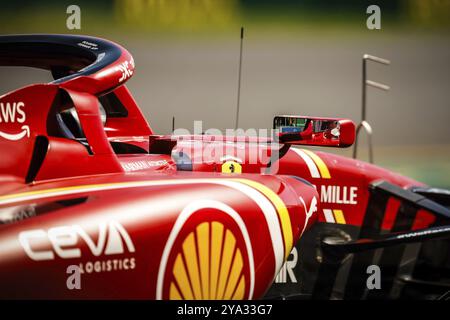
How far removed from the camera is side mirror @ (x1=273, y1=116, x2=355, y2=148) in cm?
182

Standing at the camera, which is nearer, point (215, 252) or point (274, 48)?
point (215, 252)

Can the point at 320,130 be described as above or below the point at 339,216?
above

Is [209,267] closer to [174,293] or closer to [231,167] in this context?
[174,293]

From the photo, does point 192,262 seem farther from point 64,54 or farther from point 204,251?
point 64,54

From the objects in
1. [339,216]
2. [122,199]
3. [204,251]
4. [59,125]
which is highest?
[59,125]

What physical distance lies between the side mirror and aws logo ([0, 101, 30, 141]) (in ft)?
2.86

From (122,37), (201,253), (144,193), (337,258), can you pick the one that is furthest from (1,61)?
(122,37)

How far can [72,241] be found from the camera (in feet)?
3.20

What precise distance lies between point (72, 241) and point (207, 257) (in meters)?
0.27

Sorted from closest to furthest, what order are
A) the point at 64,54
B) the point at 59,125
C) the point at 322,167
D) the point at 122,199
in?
the point at 122,199 < the point at 59,125 < the point at 64,54 < the point at 322,167

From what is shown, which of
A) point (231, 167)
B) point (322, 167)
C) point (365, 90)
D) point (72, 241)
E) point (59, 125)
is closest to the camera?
point (72, 241)

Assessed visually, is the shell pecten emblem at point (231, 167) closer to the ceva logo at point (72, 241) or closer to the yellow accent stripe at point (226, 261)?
the yellow accent stripe at point (226, 261)

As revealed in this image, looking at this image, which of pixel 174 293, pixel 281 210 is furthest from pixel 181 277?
pixel 281 210

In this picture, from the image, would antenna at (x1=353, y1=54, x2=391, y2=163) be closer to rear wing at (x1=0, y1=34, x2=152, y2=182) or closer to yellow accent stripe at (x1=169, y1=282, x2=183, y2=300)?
rear wing at (x1=0, y1=34, x2=152, y2=182)
